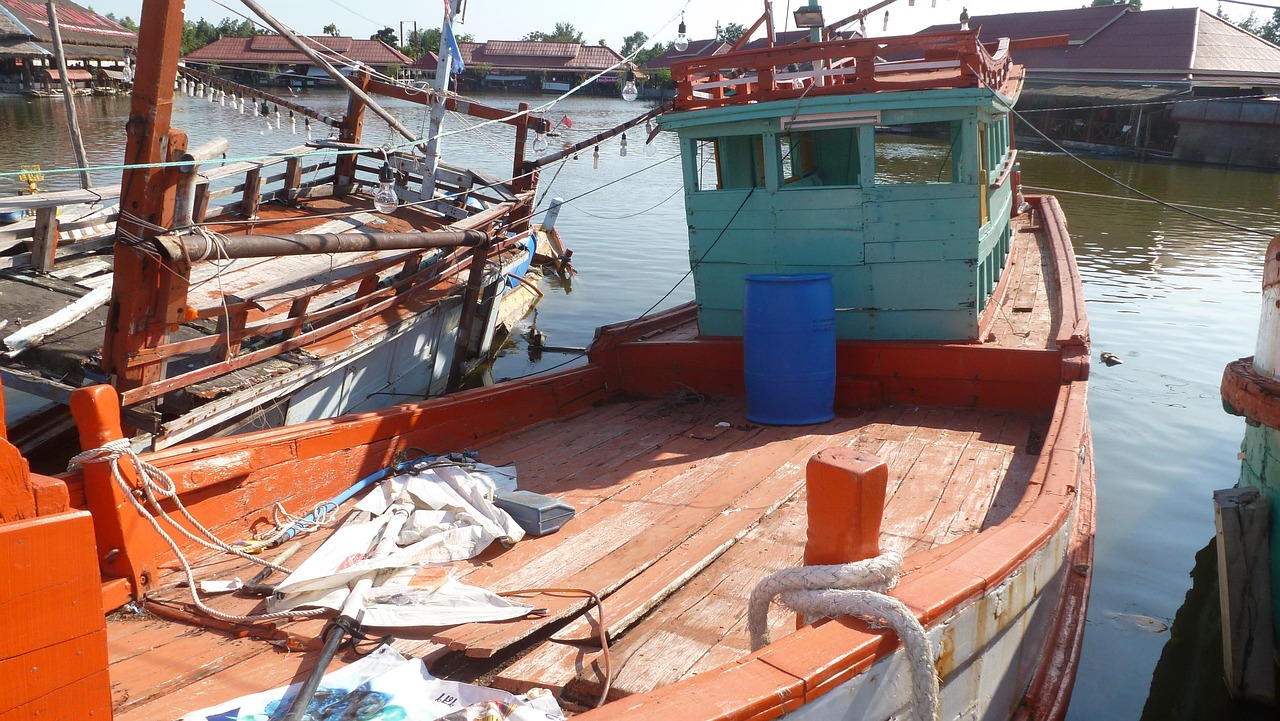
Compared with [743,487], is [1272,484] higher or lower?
higher

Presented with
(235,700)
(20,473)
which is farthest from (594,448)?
(20,473)

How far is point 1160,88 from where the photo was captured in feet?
123

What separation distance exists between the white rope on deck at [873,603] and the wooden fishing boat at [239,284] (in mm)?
3819

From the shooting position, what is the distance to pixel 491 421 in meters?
6.23

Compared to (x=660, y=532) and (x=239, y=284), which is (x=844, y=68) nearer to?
(x=660, y=532)

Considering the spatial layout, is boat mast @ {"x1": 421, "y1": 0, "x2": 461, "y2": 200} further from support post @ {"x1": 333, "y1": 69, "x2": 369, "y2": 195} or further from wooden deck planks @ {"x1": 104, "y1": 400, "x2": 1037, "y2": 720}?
wooden deck planks @ {"x1": 104, "y1": 400, "x2": 1037, "y2": 720}

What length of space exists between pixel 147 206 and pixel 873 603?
4243 mm

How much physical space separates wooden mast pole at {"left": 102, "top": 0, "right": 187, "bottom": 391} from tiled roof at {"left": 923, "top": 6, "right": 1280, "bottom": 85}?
124 ft

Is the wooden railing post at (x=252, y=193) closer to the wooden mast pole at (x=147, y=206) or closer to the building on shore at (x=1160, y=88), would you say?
the wooden mast pole at (x=147, y=206)

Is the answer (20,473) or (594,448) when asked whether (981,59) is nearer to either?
(594,448)

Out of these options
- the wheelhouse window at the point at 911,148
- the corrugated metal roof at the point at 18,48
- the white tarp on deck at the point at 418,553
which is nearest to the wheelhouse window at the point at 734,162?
the white tarp on deck at the point at 418,553

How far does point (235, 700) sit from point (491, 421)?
331 cm

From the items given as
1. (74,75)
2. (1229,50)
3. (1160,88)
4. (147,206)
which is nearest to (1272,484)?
(147,206)

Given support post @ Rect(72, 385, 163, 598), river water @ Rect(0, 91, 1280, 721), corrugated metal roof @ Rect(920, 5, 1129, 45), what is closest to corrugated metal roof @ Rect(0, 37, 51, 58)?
river water @ Rect(0, 91, 1280, 721)
